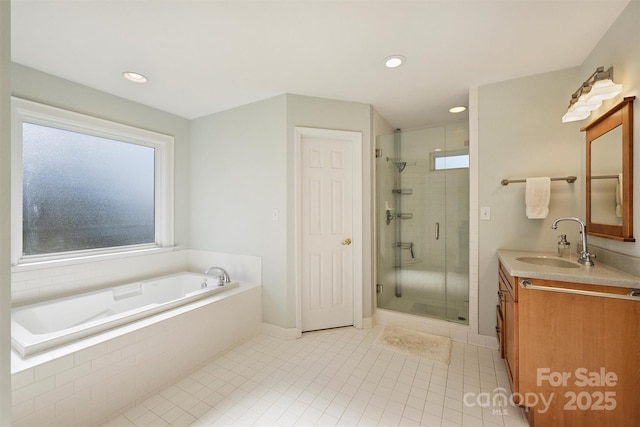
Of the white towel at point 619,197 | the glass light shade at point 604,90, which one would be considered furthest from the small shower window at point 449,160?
the white towel at point 619,197

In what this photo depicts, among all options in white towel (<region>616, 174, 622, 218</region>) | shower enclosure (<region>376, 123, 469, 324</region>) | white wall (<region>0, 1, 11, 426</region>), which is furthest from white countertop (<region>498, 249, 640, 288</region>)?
white wall (<region>0, 1, 11, 426</region>)

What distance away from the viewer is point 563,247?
205cm

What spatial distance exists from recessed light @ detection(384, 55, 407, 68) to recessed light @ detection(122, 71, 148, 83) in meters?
2.04

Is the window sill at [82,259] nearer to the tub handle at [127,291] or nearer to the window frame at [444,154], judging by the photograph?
the tub handle at [127,291]

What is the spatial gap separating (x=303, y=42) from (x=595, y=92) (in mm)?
1881

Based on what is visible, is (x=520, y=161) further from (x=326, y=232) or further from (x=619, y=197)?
(x=326, y=232)

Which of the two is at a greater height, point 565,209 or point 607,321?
point 565,209

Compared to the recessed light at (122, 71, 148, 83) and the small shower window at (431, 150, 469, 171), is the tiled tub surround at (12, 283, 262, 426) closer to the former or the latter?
the recessed light at (122, 71, 148, 83)

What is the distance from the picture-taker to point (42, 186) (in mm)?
2326

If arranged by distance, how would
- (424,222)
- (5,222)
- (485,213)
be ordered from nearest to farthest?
1. (5,222)
2. (485,213)
3. (424,222)

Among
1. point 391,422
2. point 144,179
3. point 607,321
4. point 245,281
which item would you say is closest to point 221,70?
point 144,179

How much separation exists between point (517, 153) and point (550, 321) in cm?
144

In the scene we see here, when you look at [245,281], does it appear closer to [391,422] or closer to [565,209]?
[391,422]

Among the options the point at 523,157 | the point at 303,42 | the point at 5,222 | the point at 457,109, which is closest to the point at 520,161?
the point at 523,157
